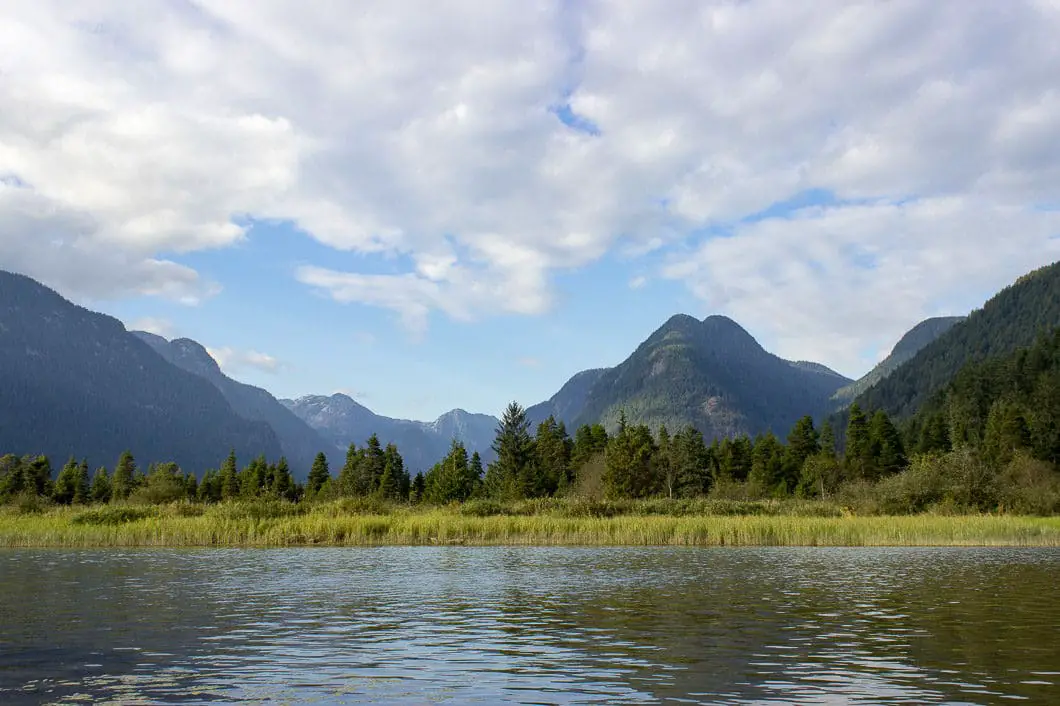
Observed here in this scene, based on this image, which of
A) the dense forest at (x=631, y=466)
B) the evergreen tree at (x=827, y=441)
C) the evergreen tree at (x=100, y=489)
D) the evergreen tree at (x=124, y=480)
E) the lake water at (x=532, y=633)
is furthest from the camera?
the evergreen tree at (x=827, y=441)

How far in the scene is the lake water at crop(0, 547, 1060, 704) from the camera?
13.2 m

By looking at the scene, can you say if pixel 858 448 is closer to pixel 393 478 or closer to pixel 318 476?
pixel 393 478

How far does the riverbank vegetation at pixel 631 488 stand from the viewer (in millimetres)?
51812

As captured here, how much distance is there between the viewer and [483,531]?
173 feet

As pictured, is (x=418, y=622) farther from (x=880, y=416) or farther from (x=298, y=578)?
(x=880, y=416)

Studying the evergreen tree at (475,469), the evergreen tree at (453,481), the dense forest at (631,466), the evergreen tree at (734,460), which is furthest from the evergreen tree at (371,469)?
the evergreen tree at (734,460)

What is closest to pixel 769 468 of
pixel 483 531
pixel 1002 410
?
pixel 1002 410

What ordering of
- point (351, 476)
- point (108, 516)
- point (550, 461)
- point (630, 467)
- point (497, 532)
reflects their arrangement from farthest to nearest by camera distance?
point (550, 461) < point (351, 476) < point (630, 467) < point (108, 516) < point (497, 532)

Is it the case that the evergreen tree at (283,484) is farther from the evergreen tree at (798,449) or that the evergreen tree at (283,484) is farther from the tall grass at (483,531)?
the tall grass at (483,531)

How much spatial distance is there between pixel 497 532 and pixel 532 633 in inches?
1352

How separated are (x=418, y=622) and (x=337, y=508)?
4201 centimetres

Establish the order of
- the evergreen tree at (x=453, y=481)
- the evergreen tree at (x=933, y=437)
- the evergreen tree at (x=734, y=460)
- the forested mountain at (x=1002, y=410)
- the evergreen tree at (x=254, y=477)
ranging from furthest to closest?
the evergreen tree at (x=254, y=477)
the evergreen tree at (x=734, y=460)
the evergreen tree at (x=933, y=437)
the evergreen tree at (x=453, y=481)
the forested mountain at (x=1002, y=410)

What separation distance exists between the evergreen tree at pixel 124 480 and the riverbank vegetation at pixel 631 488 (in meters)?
0.38

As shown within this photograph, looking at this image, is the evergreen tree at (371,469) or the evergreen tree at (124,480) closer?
the evergreen tree at (124,480)
